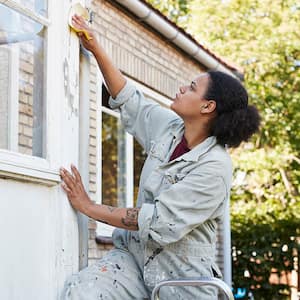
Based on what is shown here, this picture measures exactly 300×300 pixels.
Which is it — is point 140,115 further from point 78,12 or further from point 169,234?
point 169,234

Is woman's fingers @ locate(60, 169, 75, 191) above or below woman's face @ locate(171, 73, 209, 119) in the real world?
below

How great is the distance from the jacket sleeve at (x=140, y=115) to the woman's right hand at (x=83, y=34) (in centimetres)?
30

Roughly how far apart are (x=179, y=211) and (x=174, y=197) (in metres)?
0.06

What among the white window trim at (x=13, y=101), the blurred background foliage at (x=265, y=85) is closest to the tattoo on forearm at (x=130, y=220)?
the white window trim at (x=13, y=101)

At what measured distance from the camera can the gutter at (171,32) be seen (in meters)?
7.07

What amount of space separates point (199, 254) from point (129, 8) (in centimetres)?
441

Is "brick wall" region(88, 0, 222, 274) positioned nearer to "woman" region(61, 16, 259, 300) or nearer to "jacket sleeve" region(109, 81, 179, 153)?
"jacket sleeve" region(109, 81, 179, 153)

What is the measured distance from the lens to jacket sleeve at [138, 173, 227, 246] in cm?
292

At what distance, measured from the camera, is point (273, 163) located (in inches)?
567

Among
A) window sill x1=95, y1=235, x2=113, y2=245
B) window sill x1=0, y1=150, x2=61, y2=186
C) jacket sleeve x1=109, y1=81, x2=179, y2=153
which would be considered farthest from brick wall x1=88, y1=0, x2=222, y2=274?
window sill x1=0, y1=150, x2=61, y2=186

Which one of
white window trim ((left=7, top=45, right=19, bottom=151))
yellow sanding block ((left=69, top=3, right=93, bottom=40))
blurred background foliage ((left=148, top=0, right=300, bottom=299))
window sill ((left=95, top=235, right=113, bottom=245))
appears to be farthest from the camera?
blurred background foliage ((left=148, top=0, right=300, bottom=299))

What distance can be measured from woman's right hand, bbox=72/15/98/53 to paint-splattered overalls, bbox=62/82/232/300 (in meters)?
0.53

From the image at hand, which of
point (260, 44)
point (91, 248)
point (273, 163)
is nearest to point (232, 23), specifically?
point (260, 44)

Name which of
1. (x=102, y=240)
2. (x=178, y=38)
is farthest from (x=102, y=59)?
(x=178, y=38)
